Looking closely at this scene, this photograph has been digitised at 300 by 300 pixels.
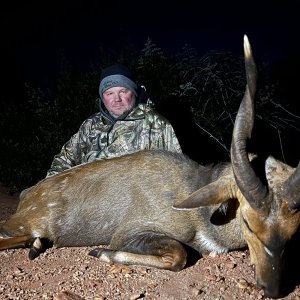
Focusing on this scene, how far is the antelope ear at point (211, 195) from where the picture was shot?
407cm

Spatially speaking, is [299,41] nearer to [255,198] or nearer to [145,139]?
[145,139]

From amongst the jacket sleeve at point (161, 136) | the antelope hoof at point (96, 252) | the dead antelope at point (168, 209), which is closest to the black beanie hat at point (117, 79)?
the jacket sleeve at point (161, 136)

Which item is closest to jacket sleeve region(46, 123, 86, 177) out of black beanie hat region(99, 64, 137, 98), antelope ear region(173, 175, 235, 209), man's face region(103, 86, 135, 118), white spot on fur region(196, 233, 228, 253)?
man's face region(103, 86, 135, 118)

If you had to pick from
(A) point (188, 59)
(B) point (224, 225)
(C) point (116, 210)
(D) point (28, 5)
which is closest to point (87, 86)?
(A) point (188, 59)

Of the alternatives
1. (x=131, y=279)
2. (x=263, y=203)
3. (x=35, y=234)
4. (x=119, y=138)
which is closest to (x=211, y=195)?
(x=263, y=203)

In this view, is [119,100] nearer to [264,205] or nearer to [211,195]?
[211,195]

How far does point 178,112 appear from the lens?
9906mm

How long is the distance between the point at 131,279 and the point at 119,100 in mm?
3184

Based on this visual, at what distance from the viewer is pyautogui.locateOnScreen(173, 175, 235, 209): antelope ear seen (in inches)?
160

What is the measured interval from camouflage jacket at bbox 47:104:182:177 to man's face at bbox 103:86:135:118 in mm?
176

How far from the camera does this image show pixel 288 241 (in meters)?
3.71

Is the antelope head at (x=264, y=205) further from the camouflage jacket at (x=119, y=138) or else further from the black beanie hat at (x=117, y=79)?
the black beanie hat at (x=117, y=79)

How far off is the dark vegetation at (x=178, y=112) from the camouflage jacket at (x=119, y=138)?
2.39 metres

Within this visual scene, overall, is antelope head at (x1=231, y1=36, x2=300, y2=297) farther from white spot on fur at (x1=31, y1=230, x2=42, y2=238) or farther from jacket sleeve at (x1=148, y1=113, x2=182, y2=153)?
jacket sleeve at (x1=148, y1=113, x2=182, y2=153)
